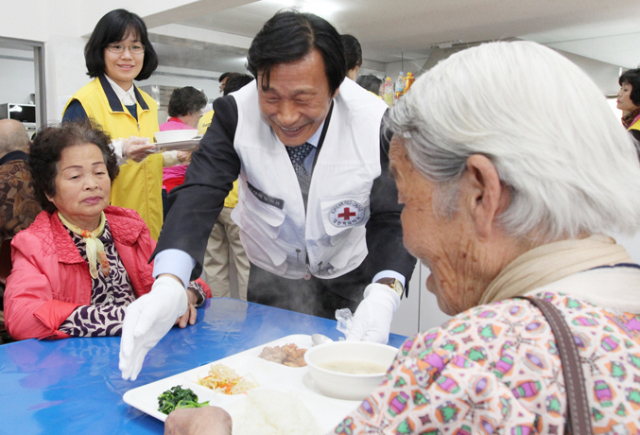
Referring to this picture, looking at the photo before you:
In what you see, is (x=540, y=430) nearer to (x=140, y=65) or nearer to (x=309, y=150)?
(x=309, y=150)

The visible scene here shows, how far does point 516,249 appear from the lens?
29.5 inches

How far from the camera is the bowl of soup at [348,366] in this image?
1.13 m

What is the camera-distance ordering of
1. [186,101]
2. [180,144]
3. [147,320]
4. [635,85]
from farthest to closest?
[186,101], [635,85], [180,144], [147,320]

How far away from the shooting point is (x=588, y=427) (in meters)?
0.56

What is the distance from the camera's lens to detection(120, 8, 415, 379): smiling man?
152 centimetres

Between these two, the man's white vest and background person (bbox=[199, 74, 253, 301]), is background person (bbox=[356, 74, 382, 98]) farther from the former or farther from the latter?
the man's white vest

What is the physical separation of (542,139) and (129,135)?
2.67 meters

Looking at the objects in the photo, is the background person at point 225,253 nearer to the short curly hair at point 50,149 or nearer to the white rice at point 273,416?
the short curly hair at point 50,149

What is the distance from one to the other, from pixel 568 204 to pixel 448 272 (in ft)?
0.74

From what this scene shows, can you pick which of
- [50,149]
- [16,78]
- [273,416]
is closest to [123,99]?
[50,149]

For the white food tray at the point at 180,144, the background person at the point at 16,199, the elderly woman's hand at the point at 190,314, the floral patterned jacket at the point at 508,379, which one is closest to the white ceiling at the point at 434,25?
the white food tray at the point at 180,144

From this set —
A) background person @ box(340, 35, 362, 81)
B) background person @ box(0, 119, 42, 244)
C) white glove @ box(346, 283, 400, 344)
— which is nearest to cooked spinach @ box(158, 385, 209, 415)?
white glove @ box(346, 283, 400, 344)

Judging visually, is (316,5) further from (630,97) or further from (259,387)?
(259,387)

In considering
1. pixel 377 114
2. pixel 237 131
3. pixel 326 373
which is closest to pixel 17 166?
pixel 237 131
